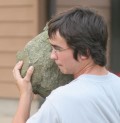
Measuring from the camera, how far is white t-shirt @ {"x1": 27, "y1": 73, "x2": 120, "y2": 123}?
218 centimetres

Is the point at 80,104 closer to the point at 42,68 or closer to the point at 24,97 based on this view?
the point at 24,97

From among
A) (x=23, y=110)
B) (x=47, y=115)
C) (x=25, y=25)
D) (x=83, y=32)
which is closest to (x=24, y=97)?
(x=23, y=110)

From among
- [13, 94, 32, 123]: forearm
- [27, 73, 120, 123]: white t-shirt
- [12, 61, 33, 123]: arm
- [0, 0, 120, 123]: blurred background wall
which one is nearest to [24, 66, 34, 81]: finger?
[12, 61, 33, 123]: arm

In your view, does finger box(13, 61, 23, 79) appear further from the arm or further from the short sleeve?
the short sleeve

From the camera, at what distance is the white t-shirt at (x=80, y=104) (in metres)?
2.18

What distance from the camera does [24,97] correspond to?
249cm

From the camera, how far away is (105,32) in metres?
2.30

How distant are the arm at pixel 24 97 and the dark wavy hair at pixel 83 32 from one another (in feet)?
1.17

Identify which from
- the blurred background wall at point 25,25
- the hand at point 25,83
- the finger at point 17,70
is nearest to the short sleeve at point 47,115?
the hand at point 25,83

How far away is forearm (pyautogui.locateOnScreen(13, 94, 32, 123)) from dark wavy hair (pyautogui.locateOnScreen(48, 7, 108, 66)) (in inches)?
14.3

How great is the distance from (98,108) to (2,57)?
230 inches

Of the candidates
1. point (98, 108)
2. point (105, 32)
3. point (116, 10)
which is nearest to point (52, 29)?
point (105, 32)

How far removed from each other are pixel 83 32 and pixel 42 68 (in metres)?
0.50

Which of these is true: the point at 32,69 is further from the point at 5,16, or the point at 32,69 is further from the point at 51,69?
the point at 5,16
